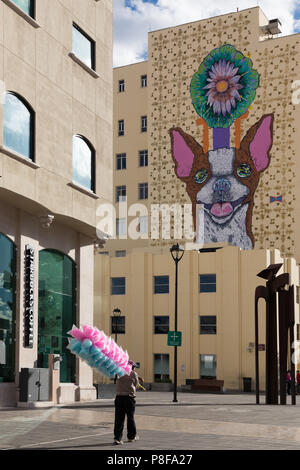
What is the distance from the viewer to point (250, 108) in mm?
70125

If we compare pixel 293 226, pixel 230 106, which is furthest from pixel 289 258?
pixel 230 106

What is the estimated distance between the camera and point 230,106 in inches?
2793

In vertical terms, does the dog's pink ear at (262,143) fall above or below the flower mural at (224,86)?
below

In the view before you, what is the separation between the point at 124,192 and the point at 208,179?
10.6m

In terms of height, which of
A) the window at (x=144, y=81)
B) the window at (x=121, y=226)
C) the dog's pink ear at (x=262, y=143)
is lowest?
the window at (x=121, y=226)

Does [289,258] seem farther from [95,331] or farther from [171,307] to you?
[95,331]

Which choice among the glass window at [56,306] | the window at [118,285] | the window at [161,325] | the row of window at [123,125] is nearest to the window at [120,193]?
the row of window at [123,125]

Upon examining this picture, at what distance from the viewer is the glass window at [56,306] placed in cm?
3022

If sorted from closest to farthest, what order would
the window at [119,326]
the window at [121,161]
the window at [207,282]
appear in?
the window at [207,282]
the window at [119,326]
the window at [121,161]

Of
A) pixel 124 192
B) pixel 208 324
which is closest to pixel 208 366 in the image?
pixel 208 324

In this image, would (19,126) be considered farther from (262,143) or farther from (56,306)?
(262,143)

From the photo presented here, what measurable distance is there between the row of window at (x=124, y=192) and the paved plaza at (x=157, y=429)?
4937cm

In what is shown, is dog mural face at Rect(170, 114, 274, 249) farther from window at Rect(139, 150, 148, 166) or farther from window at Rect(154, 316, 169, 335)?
window at Rect(154, 316, 169, 335)

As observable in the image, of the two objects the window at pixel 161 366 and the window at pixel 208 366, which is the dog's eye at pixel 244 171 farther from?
the window at pixel 161 366
